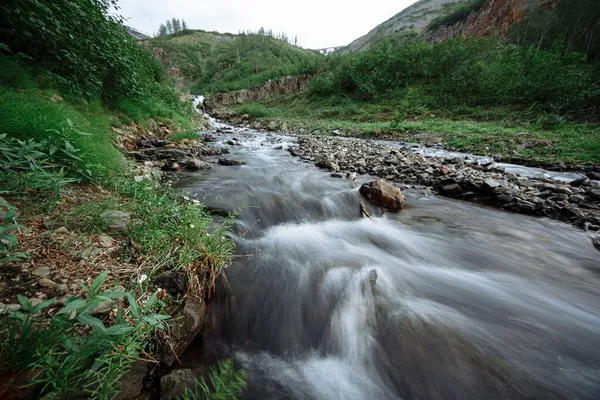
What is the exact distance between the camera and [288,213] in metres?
4.10

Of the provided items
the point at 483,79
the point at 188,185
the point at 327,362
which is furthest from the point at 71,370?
the point at 483,79

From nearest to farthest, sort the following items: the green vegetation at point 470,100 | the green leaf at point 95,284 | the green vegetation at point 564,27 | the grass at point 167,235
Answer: the green leaf at point 95,284
the grass at point 167,235
the green vegetation at point 470,100
the green vegetation at point 564,27

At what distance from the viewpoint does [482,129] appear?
37.3ft

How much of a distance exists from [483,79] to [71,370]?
78.1 feet

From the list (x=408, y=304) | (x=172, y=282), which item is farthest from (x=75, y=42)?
(x=408, y=304)

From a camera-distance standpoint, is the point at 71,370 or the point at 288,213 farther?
the point at 288,213

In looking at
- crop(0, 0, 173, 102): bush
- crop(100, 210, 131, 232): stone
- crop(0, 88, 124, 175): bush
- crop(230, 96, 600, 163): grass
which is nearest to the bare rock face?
crop(100, 210, 131, 232): stone

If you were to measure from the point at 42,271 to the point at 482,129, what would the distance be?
14.5 metres

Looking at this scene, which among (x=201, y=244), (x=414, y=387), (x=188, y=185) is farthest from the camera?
(x=188, y=185)

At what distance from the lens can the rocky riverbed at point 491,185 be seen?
13.7 feet

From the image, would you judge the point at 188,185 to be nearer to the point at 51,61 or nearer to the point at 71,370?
the point at 51,61

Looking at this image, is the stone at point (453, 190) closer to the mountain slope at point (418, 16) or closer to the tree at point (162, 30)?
the mountain slope at point (418, 16)

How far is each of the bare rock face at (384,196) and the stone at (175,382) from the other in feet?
12.0

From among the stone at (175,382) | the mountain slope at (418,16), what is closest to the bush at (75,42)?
the stone at (175,382)
